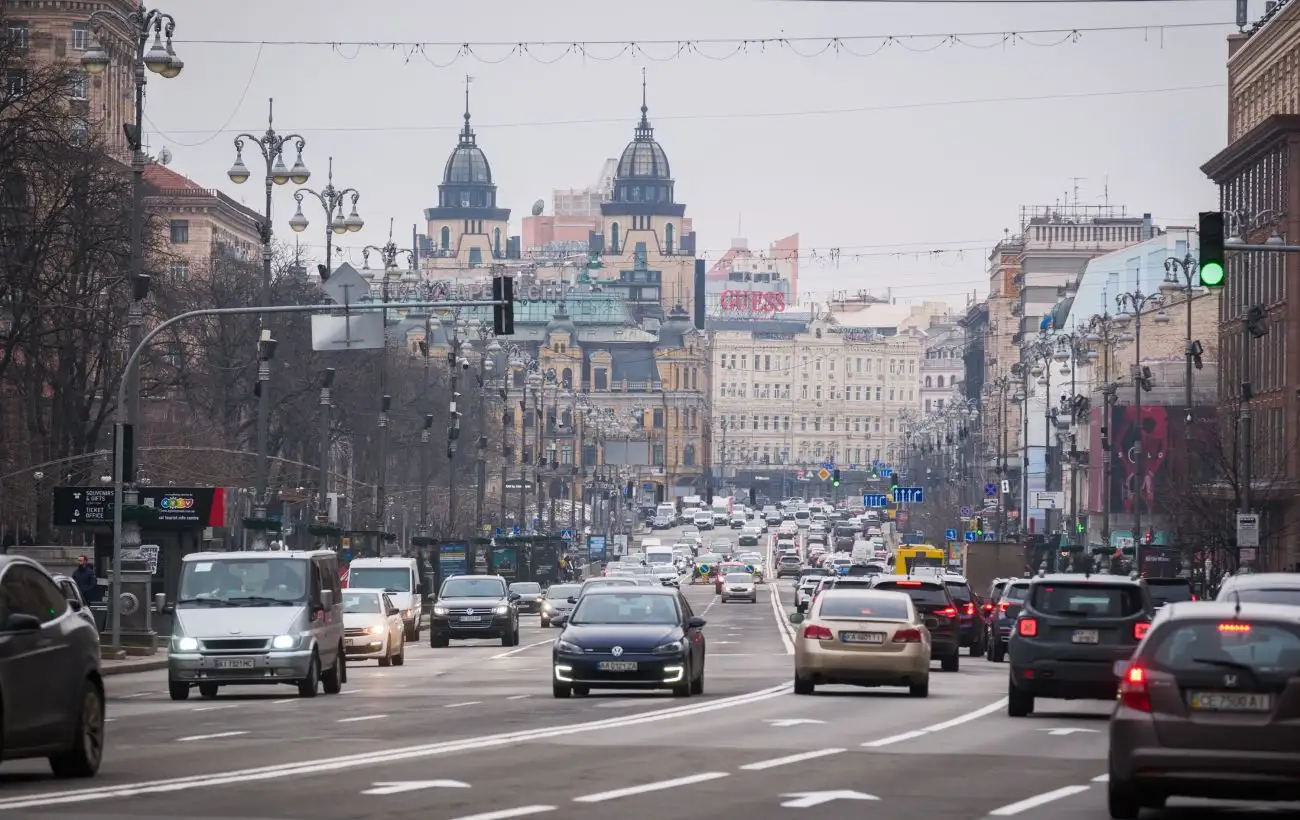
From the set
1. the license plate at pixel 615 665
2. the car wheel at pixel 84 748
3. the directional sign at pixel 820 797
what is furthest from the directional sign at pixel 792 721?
the car wheel at pixel 84 748

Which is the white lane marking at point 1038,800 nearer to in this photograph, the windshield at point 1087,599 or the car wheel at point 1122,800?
the car wheel at point 1122,800

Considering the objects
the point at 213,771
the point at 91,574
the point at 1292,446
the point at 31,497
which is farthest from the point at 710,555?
the point at 213,771

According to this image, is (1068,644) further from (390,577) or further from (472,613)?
(390,577)

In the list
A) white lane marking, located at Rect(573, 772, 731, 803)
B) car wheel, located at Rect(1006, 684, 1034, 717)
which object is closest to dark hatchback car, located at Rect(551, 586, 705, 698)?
car wheel, located at Rect(1006, 684, 1034, 717)

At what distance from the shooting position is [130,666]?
136 ft

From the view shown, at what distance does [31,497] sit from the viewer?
208ft

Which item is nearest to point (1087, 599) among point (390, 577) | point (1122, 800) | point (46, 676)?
point (1122, 800)

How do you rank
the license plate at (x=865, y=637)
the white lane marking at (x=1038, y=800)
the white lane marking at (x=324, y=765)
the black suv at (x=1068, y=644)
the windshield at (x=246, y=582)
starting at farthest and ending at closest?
the license plate at (x=865, y=637) → the windshield at (x=246, y=582) → the black suv at (x=1068, y=644) → the white lane marking at (x=324, y=765) → the white lane marking at (x=1038, y=800)

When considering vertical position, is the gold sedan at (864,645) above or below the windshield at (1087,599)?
below

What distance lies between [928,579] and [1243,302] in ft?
180

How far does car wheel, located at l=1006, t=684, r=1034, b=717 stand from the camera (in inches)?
1094

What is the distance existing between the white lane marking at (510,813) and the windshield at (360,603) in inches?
1200

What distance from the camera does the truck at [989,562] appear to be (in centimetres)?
8069

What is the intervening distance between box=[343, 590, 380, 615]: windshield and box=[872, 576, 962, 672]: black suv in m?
8.60
